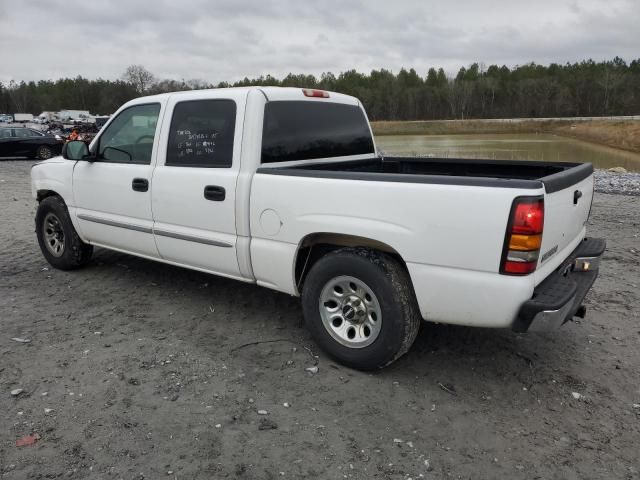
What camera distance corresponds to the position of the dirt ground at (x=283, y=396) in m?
2.79

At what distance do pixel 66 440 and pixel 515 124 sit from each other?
281 ft

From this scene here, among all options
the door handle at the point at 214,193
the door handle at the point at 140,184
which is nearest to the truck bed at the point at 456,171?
the door handle at the point at 214,193

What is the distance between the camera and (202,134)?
171 inches

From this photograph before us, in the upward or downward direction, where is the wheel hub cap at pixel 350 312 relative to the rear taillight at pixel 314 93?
downward

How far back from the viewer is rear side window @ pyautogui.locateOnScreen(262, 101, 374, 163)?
4.12m

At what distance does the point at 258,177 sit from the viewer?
3.89 metres

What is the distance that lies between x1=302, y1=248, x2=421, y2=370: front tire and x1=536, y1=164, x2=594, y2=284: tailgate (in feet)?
2.78

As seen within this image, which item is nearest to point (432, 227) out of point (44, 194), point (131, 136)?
point (131, 136)

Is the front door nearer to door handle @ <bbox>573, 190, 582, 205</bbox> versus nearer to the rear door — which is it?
the rear door

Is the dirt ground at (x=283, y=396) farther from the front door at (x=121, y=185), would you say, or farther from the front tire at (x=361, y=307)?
the front door at (x=121, y=185)

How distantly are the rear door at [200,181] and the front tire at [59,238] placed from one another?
1.57 metres

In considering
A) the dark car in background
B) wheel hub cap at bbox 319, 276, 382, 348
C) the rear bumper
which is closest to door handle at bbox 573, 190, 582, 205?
the rear bumper

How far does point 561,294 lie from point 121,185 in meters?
3.81

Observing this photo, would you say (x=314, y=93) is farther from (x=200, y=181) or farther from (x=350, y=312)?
(x=350, y=312)
